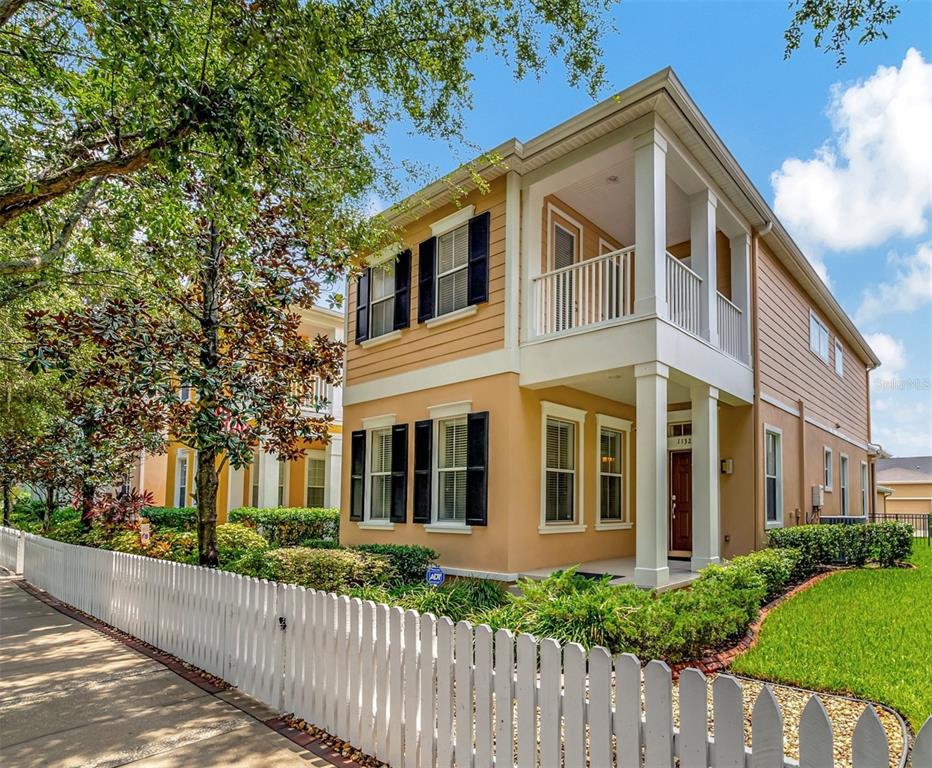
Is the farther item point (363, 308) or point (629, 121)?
point (363, 308)

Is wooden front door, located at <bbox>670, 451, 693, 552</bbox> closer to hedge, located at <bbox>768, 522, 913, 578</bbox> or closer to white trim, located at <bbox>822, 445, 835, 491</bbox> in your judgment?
hedge, located at <bbox>768, 522, 913, 578</bbox>

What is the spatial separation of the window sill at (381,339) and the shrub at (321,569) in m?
4.33

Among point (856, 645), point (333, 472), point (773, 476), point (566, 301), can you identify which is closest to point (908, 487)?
point (773, 476)

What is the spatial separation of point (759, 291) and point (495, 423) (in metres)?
5.71

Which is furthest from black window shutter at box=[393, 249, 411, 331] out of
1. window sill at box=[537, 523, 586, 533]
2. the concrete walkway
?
the concrete walkway

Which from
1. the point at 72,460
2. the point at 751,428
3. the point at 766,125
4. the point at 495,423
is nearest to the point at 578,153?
the point at 495,423

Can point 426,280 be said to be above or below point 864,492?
above

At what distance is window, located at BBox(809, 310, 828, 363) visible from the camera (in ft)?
49.2

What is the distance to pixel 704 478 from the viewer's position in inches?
362

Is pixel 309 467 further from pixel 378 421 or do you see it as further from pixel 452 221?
pixel 452 221

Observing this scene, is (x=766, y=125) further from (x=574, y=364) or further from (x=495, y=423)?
(x=495, y=423)

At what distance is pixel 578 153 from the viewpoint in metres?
9.13

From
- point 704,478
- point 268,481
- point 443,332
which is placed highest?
point 443,332

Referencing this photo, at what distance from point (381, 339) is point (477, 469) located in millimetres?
3797
